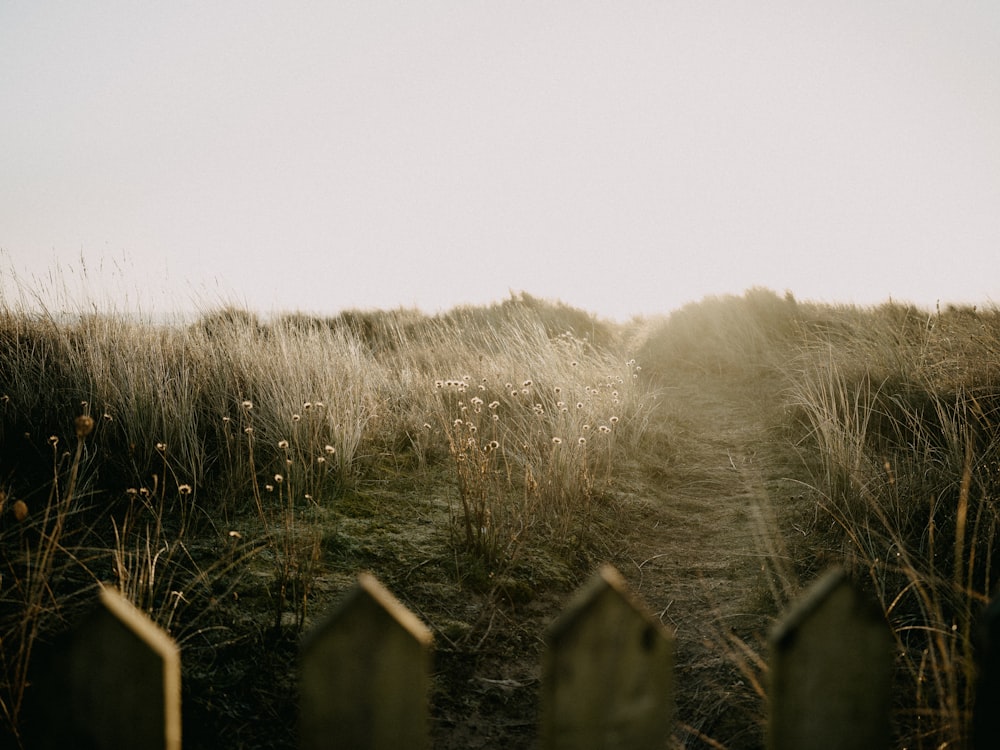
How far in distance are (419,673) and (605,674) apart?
28cm

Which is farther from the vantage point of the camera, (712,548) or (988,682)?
(712,548)

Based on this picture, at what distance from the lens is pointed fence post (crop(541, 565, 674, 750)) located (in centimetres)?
78

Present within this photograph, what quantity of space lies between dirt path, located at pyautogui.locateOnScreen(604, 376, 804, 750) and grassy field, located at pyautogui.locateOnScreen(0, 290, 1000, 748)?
16mm

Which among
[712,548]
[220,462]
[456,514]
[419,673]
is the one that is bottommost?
[712,548]

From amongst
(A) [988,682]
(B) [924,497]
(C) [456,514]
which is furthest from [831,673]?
(B) [924,497]

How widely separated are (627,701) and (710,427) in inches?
231

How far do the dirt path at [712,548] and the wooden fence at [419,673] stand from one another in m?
0.88

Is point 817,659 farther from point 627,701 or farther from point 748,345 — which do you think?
point 748,345

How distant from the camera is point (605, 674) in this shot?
82 centimetres

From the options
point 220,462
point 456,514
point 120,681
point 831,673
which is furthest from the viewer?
point 220,462

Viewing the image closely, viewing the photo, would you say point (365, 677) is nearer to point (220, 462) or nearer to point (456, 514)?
point (456, 514)

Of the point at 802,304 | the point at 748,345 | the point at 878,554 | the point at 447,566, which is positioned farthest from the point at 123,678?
the point at 802,304

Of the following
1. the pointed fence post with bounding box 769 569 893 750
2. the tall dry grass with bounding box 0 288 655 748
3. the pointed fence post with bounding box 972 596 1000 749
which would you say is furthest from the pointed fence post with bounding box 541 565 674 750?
the tall dry grass with bounding box 0 288 655 748

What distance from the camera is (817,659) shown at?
87 cm
